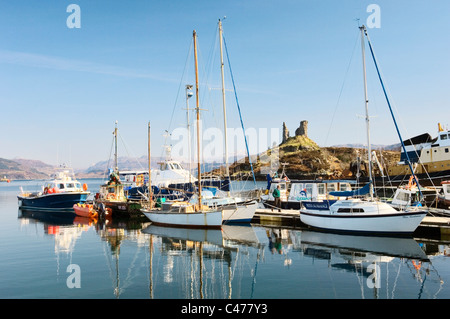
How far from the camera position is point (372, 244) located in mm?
21109

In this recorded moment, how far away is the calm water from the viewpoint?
13570 mm

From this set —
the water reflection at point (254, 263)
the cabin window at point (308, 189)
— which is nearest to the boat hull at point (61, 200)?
the water reflection at point (254, 263)

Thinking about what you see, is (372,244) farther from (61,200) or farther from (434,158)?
(61,200)

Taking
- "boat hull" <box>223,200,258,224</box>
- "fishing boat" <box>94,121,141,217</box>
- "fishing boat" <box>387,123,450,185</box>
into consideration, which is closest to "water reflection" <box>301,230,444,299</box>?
"boat hull" <box>223,200,258,224</box>

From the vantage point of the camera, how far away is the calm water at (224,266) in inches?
534

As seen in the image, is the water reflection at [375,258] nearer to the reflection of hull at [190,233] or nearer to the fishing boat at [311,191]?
the reflection of hull at [190,233]

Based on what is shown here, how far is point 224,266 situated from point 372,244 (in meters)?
10.1

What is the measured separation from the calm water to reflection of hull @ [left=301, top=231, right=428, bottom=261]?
59mm

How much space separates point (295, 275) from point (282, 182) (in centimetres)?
2193

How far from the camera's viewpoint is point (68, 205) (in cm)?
4634
